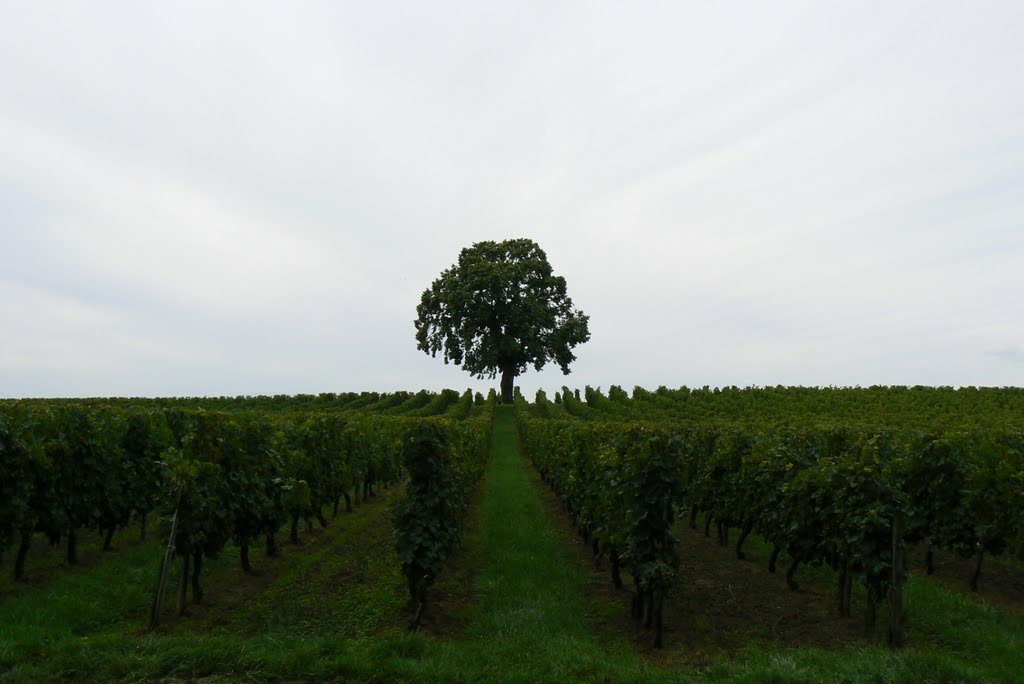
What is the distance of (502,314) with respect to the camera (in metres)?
57.9

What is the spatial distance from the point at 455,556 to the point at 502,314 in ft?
149

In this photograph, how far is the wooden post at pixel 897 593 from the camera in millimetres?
8320

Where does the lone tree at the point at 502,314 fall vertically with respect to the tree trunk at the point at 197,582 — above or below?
above

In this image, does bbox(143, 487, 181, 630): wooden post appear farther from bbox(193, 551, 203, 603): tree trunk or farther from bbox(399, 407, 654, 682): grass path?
bbox(399, 407, 654, 682): grass path

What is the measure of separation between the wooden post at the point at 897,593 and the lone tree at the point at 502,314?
4758 centimetres

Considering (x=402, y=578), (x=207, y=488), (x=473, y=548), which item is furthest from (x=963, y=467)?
(x=207, y=488)

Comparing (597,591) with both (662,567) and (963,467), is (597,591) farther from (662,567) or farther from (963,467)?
(963,467)

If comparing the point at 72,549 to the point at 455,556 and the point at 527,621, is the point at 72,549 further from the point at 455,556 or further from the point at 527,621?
the point at 527,621

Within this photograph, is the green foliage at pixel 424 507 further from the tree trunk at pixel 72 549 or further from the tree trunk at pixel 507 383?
the tree trunk at pixel 507 383

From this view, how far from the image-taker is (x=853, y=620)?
9445mm

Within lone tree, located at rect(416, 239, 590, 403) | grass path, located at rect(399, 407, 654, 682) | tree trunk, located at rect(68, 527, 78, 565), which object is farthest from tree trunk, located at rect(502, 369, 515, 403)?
tree trunk, located at rect(68, 527, 78, 565)

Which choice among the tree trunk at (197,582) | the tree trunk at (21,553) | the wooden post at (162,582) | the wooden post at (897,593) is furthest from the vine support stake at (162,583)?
the wooden post at (897,593)

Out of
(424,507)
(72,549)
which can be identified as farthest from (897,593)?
(72,549)

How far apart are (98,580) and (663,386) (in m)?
47.9
